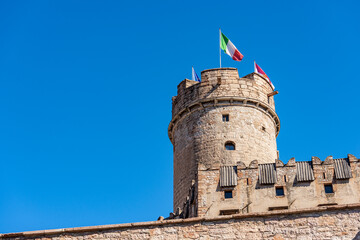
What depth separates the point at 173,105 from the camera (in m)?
36.2

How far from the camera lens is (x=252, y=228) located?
1964 centimetres

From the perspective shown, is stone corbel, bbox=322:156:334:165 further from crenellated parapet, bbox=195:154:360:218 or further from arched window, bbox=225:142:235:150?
arched window, bbox=225:142:235:150

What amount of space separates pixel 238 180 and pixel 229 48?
445 inches

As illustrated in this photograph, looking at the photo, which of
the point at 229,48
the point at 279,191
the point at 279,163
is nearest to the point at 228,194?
the point at 279,191

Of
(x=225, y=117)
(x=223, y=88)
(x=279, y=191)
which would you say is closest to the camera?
(x=279, y=191)

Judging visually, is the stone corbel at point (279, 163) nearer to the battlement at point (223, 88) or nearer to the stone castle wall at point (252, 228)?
the battlement at point (223, 88)

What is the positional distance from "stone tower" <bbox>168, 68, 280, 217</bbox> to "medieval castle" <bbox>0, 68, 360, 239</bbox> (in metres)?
0.05

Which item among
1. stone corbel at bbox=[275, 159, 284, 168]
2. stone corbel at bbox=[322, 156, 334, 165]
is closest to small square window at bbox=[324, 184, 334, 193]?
stone corbel at bbox=[322, 156, 334, 165]

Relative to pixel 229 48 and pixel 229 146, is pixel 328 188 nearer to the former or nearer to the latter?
pixel 229 146

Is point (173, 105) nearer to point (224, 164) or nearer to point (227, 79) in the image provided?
point (227, 79)

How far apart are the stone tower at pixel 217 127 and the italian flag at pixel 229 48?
110 inches

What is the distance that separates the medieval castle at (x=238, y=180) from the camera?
1958cm

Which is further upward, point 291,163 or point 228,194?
point 291,163

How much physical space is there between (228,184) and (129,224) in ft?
32.5
